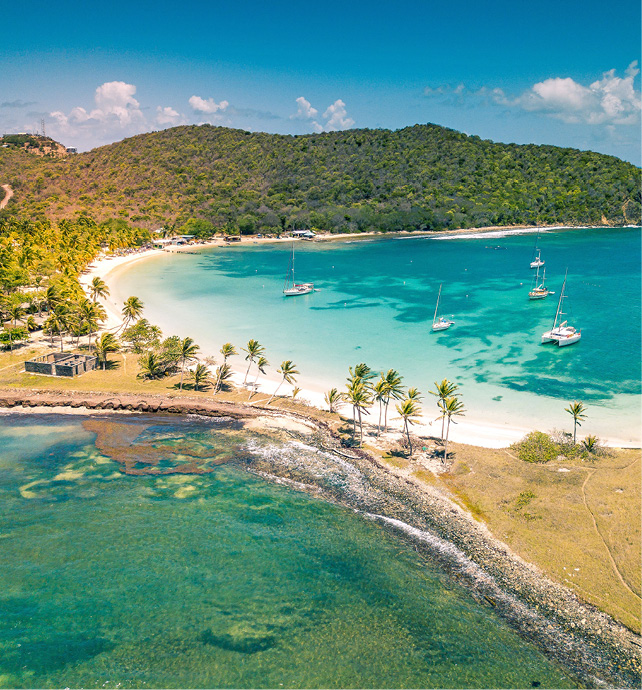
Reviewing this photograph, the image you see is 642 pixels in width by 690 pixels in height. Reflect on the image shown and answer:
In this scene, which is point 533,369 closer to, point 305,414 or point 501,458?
point 501,458

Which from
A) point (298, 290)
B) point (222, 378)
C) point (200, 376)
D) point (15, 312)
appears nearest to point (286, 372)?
point (222, 378)

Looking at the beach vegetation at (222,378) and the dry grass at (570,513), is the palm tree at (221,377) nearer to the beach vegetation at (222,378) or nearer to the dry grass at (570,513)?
the beach vegetation at (222,378)

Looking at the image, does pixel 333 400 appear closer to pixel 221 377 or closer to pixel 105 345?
pixel 221 377

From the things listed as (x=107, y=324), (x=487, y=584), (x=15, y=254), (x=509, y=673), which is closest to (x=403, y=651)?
(x=509, y=673)

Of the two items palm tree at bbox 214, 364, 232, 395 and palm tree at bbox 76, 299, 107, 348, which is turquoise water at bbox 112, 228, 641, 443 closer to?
palm tree at bbox 214, 364, 232, 395

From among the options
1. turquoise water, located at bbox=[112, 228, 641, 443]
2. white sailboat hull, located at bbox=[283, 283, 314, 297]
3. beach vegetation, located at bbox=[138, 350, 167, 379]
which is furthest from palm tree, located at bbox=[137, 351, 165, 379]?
white sailboat hull, located at bbox=[283, 283, 314, 297]

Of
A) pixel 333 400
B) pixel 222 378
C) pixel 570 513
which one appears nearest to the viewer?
pixel 570 513
